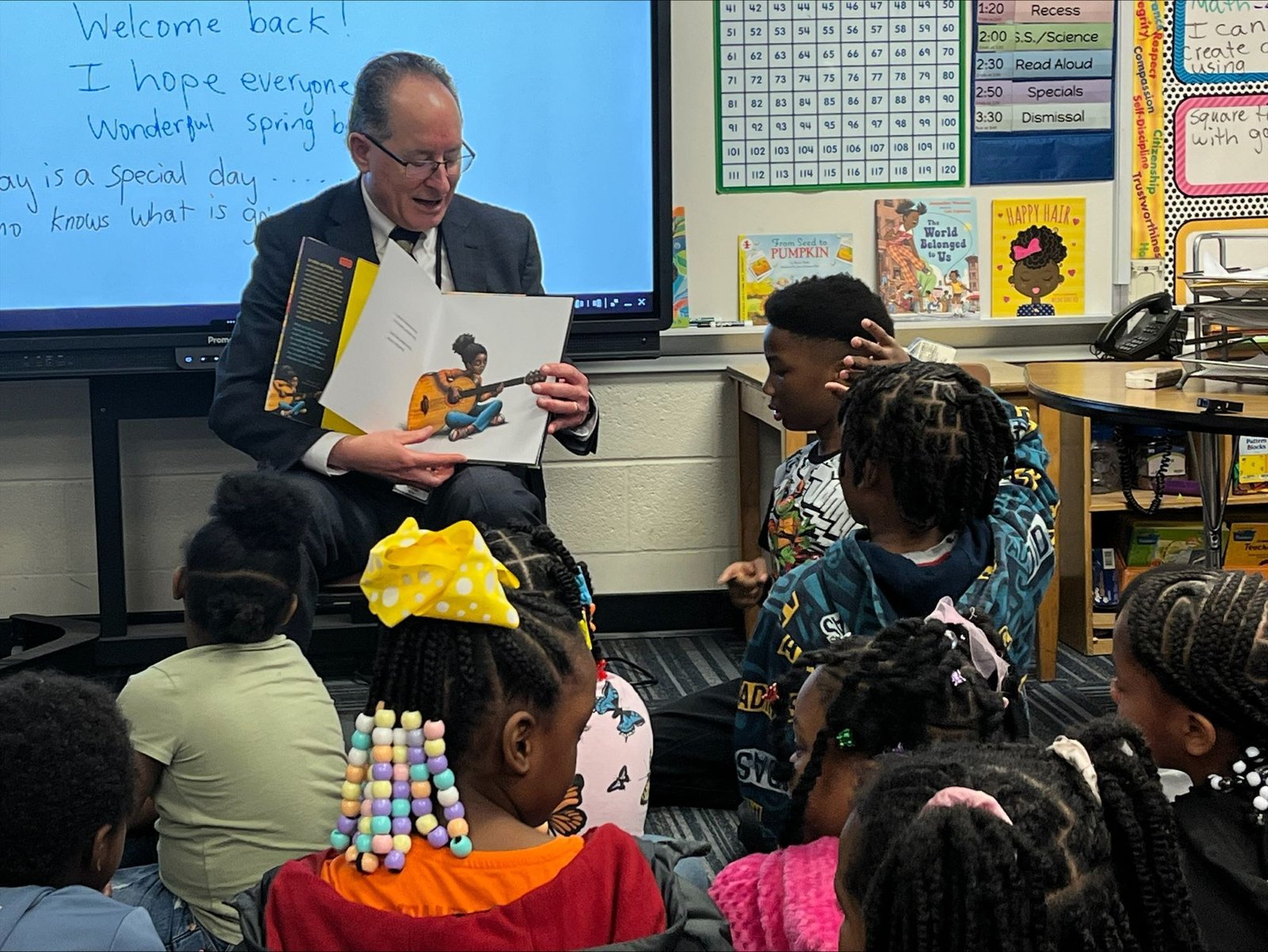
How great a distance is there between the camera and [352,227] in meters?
2.83

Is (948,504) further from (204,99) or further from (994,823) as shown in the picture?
(204,99)

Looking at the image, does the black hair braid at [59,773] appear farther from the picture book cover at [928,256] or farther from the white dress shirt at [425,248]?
the picture book cover at [928,256]

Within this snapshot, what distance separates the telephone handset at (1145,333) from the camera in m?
3.47

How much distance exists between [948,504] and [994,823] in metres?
0.95

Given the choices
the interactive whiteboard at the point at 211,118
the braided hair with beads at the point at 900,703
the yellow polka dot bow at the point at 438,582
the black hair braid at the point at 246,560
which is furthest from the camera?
the interactive whiteboard at the point at 211,118

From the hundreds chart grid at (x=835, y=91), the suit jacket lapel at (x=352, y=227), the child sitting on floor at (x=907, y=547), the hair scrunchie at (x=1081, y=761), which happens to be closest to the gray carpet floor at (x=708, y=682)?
the child sitting on floor at (x=907, y=547)

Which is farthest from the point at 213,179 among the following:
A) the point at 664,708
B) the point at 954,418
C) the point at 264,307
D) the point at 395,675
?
the point at 395,675

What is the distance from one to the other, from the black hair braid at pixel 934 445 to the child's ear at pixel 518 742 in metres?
0.79

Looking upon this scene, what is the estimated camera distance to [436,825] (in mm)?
1104

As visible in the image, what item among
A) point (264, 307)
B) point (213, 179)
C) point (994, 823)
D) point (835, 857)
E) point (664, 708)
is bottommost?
point (664, 708)

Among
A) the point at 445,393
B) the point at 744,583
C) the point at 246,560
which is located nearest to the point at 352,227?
the point at 445,393

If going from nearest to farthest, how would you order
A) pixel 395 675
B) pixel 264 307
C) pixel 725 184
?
1. pixel 395 675
2. pixel 264 307
3. pixel 725 184

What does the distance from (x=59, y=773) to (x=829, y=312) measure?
1612 mm

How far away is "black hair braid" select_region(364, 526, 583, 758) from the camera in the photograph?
1.12 metres
